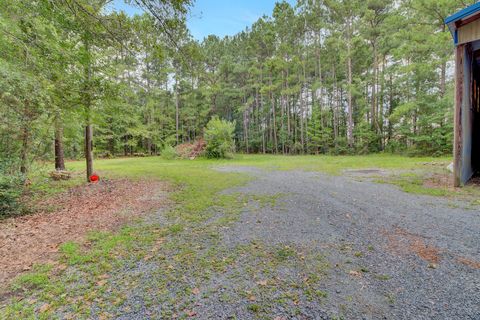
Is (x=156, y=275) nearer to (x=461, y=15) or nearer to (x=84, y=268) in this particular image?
(x=84, y=268)

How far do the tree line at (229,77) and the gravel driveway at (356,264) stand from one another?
345 centimetres

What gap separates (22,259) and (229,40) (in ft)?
92.2

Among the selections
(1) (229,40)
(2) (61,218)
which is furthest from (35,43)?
(1) (229,40)

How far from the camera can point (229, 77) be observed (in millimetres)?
26875

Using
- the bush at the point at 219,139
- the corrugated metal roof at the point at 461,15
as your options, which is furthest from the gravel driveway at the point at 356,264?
the bush at the point at 219,139

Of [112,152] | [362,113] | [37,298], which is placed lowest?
[37,298]

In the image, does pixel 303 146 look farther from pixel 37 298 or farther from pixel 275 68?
pixel 37 298

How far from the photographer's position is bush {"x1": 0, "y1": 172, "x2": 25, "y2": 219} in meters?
4.23

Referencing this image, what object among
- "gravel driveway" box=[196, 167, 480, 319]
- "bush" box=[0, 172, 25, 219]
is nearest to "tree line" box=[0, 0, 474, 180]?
"bush" box=[0, 172, 25, 219]

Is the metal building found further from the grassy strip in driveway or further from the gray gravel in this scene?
the grassy strip in driveway

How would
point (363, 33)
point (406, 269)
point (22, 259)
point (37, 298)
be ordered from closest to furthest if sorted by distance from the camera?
point (37, 298), point (406, 269), point (22, 259), point (363, 33)

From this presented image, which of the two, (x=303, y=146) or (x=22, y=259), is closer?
(x=22, y=259)

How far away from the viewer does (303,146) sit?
21.9 metres

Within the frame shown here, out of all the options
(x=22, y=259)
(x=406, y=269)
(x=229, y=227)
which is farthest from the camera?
(x=229, y=227)
